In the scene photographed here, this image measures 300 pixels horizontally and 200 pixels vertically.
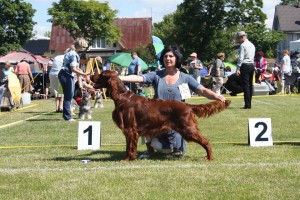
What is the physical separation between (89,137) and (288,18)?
7025 centimetres

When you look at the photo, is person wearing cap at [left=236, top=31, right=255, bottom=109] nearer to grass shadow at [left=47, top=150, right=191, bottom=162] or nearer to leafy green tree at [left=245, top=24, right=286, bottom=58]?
grass shadow at [left=47, top=150, right=191, bottom=162]

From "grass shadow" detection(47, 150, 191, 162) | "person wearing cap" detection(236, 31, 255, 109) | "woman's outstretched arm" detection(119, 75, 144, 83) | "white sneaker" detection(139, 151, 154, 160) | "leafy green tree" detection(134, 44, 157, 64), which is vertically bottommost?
"grass shadow" detection(47, 150, 191, 162)

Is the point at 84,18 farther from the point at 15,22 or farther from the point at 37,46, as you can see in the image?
the point at 37,46

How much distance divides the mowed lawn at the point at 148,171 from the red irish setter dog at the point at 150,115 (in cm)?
26

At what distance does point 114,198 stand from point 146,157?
1893 millimetres

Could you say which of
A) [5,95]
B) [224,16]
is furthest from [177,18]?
[5,95]

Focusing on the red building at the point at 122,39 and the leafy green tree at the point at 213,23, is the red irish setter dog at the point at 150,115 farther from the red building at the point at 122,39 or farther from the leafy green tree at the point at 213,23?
the red building at the point at 122,39

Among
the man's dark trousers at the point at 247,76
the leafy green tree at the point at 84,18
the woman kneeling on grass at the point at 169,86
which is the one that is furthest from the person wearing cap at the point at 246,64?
the leafy green tree at the point at 84,18

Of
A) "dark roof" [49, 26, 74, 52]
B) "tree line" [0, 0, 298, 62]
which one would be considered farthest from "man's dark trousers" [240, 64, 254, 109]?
"dark roof" [49, 26, 74, 52]

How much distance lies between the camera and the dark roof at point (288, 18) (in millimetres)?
71625

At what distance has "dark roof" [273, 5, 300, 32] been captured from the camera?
2820 inches

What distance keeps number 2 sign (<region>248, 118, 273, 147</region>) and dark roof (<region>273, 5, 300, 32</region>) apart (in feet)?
223

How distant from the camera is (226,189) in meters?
4.22

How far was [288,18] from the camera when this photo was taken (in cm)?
7275
